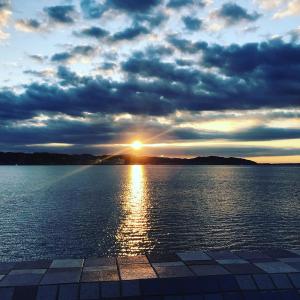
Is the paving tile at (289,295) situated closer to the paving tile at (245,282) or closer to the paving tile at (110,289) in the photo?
the paving tile at (245,282)

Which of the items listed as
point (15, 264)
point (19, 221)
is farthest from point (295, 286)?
point (19, 221)

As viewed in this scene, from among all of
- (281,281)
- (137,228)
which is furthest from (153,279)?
(137,228)

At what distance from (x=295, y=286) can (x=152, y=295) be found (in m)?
3.29

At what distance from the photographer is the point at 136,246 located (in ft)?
107

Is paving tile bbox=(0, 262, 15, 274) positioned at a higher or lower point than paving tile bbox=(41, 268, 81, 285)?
lower

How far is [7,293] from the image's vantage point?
7.97m

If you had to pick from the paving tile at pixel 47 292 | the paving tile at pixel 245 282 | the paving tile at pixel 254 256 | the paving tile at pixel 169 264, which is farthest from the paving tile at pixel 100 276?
the paving tile at pixel 254 256

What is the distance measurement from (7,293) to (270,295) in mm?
5684

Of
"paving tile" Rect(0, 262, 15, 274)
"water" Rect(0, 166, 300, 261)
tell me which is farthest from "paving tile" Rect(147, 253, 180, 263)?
"water" Rect(0, 166, 300, 261)

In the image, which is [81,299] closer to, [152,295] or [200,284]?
[152,295]

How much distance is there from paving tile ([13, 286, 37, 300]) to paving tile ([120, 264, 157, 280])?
1.96m

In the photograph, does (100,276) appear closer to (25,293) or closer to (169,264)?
(25,293)

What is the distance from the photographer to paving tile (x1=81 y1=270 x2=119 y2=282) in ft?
28.2

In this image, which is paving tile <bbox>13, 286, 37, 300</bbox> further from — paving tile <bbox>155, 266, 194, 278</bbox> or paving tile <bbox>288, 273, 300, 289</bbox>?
paving tile <bbox>288, 273, 300, 289</bbox>
